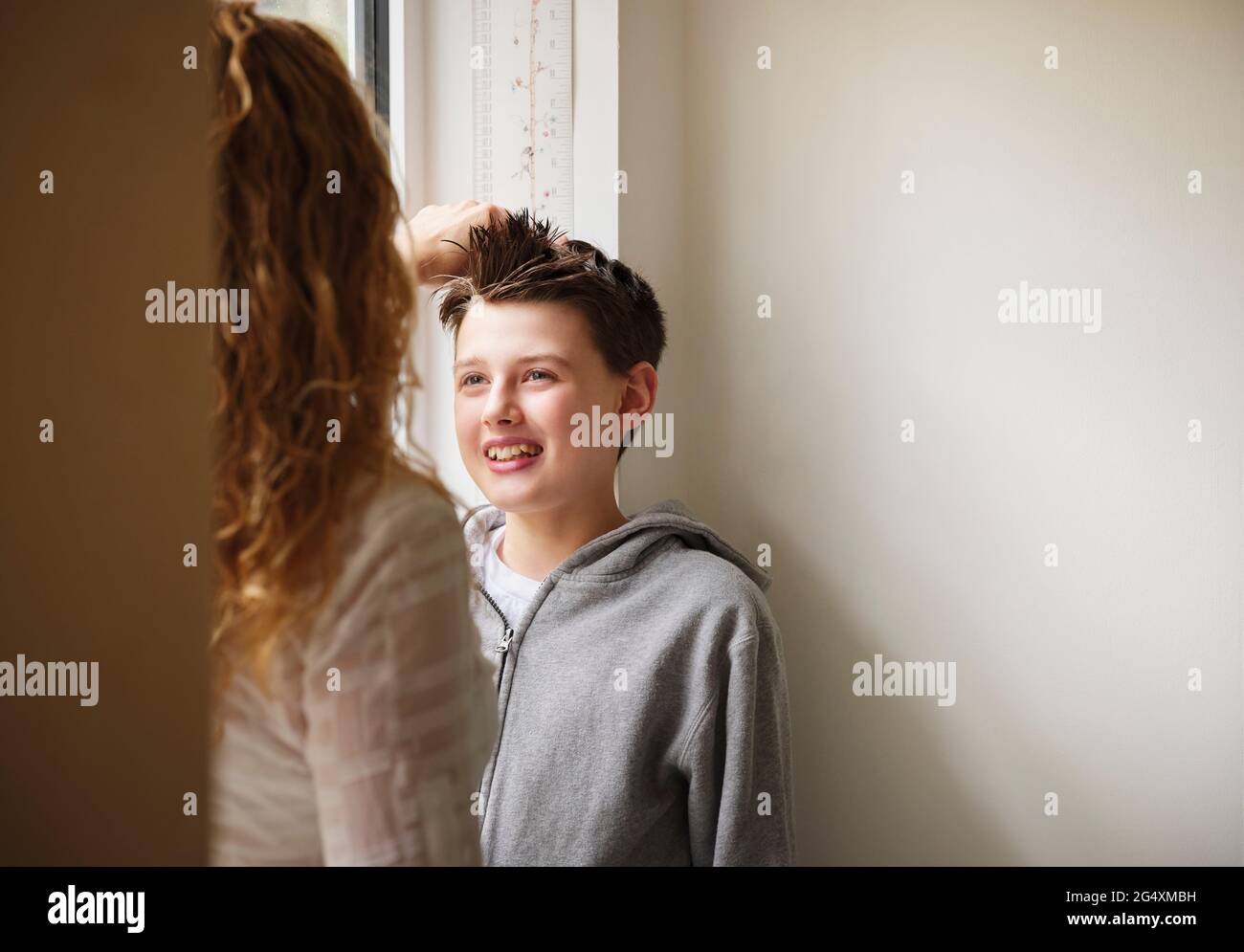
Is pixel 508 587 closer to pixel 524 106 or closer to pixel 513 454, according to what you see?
pixel 513 454

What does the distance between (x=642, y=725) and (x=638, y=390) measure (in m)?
0.34

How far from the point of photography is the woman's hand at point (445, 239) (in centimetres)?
93

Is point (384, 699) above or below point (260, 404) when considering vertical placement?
below

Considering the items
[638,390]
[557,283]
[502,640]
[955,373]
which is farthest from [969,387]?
[502,640]

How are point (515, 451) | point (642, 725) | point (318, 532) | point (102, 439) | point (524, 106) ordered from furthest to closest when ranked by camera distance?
point (524, 106) < point (515, 451) < point (642, 725) < point (318, 532) < point (102, 439)

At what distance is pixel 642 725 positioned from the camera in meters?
0.77

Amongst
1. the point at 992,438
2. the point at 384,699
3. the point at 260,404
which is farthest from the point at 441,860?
the point at 992,438

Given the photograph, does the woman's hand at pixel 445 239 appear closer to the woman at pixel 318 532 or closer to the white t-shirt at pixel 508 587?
the white t-shirt at pixel 508 587

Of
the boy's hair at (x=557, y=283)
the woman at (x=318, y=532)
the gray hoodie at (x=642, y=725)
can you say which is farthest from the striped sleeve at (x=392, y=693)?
the boy's hair at (x=557, y=283)

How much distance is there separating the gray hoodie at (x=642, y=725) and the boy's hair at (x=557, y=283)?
22 cm

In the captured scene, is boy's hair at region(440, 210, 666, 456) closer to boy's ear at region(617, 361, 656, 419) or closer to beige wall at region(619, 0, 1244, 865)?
boy's ear at region(617, 361, 656, 419)
